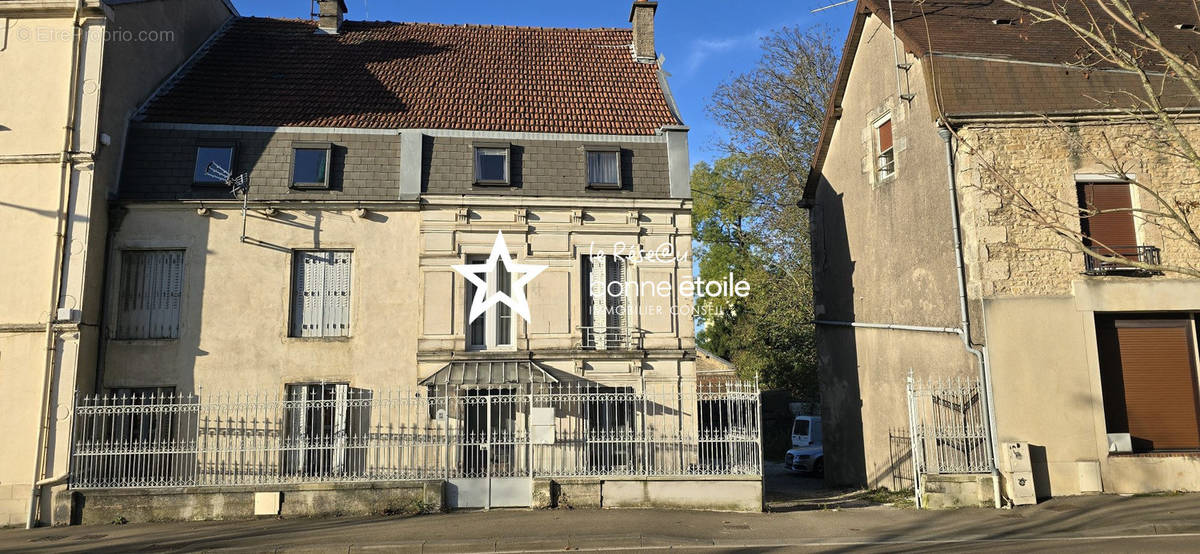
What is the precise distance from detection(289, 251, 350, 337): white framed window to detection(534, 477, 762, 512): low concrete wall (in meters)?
5.13

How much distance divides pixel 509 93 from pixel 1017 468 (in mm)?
11970

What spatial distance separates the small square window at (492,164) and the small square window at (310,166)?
112 inches

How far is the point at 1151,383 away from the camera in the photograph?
40.2 feet

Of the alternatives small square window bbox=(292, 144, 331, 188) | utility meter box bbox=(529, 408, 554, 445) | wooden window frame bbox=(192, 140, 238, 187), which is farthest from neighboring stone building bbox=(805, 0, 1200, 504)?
wooden window frame bbox=(192, 140, 238, 187)

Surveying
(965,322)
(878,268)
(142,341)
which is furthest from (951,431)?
(142,341)

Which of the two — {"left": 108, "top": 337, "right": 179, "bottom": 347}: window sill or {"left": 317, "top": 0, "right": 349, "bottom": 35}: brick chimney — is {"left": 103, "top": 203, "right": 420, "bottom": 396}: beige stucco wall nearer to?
{"left": 108, "top": 337, "right": 179, "bottom": 347}: window sill

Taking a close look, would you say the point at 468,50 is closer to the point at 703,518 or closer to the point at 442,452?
the point at 442,452

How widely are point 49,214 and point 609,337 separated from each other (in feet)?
32.1

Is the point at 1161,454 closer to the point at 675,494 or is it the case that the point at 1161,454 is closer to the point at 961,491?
the point at 961,491

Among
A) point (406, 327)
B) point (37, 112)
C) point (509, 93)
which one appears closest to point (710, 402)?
point (406, 327)

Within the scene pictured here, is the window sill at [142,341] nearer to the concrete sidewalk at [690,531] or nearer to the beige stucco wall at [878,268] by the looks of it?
the concrete sidewalk at [690,531]

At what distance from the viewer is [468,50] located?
58.5ft

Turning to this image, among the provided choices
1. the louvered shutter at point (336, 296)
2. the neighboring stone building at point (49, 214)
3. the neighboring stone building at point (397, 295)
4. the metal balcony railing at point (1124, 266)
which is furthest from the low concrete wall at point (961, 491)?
the neighboring stone building at point (49, 214)

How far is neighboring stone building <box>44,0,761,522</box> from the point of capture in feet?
40.1
